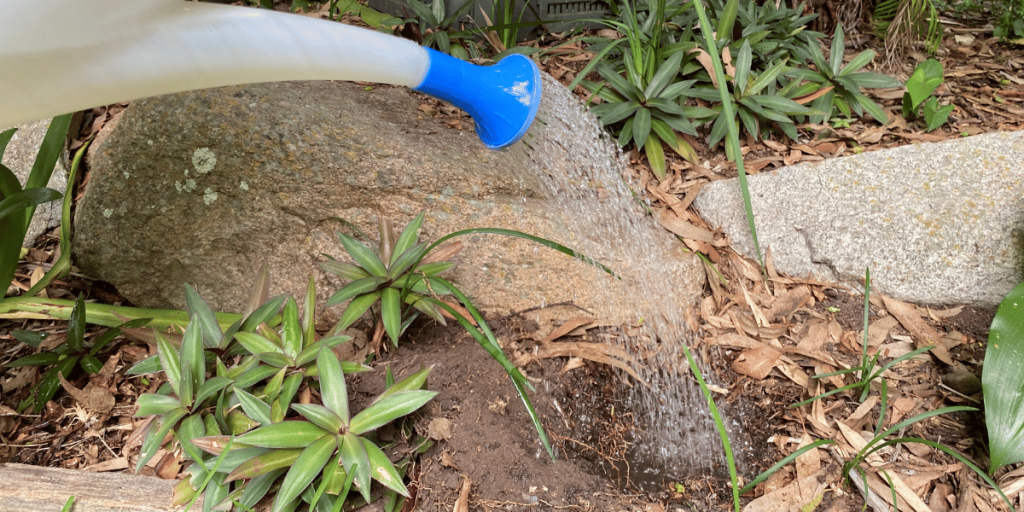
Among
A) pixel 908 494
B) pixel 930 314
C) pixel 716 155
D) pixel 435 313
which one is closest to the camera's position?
pixel 908 494

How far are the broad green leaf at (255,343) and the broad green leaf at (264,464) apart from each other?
27 centimetres

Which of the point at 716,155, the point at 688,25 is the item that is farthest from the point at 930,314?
the point at 688,25

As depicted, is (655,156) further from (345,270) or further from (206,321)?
(206,321)

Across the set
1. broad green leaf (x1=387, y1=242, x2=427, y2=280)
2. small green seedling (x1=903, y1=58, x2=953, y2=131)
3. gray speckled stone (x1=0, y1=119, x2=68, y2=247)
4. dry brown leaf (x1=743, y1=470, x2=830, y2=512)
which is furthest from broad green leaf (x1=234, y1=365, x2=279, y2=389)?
small green seedling (x1=903, y1=58, x2=953, y2=131)

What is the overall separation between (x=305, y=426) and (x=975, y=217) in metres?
1.92

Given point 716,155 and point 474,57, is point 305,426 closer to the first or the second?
point 474,57

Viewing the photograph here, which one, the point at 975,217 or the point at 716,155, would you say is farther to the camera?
the point at 716,155

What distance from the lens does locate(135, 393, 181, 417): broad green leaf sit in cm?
130

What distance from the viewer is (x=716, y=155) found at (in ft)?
7.68

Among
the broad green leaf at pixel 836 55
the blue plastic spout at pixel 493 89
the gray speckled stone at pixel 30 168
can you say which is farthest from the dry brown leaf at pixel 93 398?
the broad green leaf at pixel 836 55

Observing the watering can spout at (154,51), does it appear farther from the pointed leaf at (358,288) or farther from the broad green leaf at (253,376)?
the broad green leaf at (253,376)

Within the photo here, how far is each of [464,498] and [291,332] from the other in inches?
21.1

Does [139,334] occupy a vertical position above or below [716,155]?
above

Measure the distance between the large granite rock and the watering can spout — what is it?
539 mm
